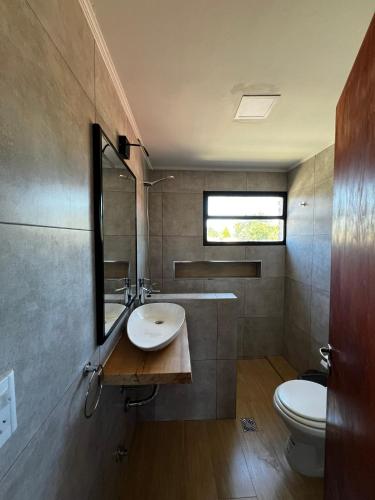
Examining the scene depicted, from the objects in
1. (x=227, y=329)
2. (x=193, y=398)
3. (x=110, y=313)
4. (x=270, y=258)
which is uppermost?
(x=270, y=258)

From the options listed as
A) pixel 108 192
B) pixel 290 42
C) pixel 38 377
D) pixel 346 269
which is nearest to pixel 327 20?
pixel 290 42

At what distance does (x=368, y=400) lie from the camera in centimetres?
77

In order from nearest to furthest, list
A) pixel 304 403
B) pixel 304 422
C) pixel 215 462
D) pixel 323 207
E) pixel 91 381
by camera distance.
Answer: pixel 91 381, pixel 304 422, pixel 304 403, pixel 215 462, pixel 323 207

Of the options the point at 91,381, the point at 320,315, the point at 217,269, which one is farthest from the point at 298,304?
the point at 91,381

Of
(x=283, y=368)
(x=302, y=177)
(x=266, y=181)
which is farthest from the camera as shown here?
(x=266, y=181)

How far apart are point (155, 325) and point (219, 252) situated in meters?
1.58

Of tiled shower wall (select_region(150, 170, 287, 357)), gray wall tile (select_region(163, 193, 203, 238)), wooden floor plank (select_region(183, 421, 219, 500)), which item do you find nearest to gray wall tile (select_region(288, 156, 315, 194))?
tiled shower wall (select_region(150, 170, 287, 357))

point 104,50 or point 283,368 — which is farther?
point 283,368

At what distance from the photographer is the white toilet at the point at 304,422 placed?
145 centimetres

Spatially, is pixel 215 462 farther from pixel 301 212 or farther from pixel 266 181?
pixel 266 181

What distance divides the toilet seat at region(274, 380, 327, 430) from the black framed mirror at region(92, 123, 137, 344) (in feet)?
4.01

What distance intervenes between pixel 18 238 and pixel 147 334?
3.91 feet

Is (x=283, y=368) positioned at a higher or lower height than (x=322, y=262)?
lower

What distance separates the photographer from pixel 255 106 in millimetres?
1631
